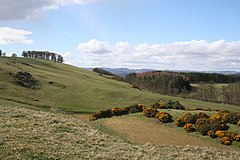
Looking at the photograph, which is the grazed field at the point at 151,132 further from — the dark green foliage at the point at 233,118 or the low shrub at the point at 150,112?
the dark green foliage at the point at 233,118

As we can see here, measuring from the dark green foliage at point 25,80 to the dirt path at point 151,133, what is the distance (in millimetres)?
29557

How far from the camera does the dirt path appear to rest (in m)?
27.5

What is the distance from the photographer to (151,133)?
29984 mm

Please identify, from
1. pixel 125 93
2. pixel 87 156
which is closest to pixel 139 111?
pixel 125 93

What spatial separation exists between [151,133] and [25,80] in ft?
135

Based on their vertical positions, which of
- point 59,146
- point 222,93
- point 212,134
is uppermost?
point 59,146

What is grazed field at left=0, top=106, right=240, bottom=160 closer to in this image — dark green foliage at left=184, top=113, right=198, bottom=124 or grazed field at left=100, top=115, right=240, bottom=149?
grazed field at left=100, top=115, right=240, bottom=149

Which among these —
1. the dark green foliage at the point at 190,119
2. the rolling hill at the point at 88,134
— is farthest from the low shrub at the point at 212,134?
the dark green foliage at the point at 190,119

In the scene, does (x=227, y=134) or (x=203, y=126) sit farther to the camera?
(x=203, y=126)

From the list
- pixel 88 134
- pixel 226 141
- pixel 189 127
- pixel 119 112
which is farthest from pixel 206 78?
pixel 88 134

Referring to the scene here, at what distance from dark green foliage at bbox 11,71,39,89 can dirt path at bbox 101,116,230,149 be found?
29.6 meters

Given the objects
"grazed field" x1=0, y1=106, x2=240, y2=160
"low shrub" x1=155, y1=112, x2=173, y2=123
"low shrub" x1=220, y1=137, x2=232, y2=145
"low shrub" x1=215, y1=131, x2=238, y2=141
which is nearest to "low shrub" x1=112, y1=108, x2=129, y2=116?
"low shrub" x1=155, y1=112, x2=173, y2=123

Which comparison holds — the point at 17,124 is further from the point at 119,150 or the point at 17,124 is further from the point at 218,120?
the point at 218,120

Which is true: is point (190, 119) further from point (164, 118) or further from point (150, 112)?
point (150, 112)
